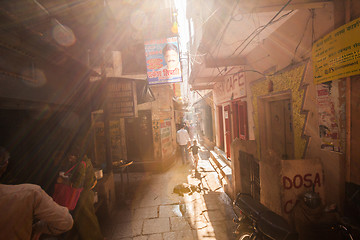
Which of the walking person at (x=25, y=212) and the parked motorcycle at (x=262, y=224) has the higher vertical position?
the walking person at (x=25, y=212)

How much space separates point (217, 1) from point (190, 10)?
754 centimetres

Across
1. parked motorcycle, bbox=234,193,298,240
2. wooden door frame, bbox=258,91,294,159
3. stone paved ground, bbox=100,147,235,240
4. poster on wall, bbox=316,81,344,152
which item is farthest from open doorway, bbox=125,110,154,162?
poster on wall, bbox=316,81,344,152

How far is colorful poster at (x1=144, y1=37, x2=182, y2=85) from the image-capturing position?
6.14m

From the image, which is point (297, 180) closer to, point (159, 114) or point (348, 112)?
point (348, 112)

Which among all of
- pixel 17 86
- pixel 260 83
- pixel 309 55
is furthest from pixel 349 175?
pixel 17 86

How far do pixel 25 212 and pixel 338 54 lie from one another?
4735 millimetres

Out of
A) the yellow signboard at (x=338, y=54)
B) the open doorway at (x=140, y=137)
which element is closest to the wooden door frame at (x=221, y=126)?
the open doorway at (x=140, y=137)

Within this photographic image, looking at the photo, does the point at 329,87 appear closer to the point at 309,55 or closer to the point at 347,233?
the point at 309,55

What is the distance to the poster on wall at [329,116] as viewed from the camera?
2.80 meters

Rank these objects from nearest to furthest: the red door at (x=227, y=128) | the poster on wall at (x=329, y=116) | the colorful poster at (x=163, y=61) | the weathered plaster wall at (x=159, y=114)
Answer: the poster on wall at (x=329, y=116) → the colorful poster at (x=163, y=61) → the red door at (x=227, y=128) → the weathered plaster wall at (x=159, y=114)

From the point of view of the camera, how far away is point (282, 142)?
4.62 meters

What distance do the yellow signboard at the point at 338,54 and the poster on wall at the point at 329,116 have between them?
0.17 metres

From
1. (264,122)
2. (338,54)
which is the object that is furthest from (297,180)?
(264,122)

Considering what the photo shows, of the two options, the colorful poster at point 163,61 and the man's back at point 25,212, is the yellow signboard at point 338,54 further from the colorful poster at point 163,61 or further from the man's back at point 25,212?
the man's back at point 25,212
